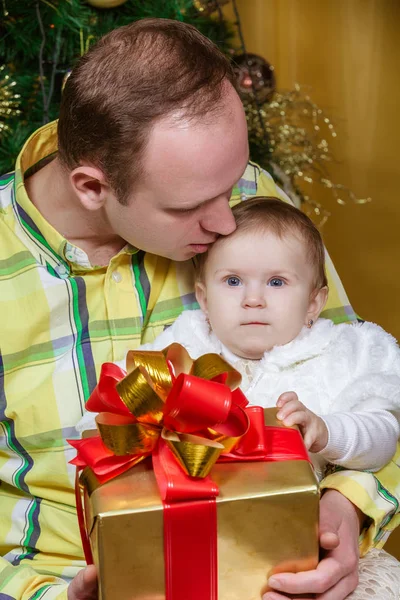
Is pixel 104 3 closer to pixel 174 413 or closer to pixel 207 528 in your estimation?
pixel 174 413

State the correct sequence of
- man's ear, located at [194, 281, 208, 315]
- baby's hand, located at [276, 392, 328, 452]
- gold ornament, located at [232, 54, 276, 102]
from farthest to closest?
gold ornament, located at [232, 54, 276, 102], man's ear, located at [194, 281, 208, 315], baby's hand, located at [276, 392, 328, 452]

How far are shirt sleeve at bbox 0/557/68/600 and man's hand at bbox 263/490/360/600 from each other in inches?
15.1

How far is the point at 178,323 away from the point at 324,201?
5.61 feet

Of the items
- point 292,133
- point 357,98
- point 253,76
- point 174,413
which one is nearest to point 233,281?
point 174,413

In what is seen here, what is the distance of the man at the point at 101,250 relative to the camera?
1300 millimetres

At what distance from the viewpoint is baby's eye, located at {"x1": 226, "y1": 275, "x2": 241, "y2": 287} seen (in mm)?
1403

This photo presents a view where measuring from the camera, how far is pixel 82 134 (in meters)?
1.38

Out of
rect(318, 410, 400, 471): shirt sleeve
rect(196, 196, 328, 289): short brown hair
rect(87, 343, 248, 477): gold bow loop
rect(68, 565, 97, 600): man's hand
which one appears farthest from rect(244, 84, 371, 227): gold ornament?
rect(68, 565, 97, 600): man's hand

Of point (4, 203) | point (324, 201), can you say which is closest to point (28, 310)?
point (4, 203)

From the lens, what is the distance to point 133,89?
51.4 inches

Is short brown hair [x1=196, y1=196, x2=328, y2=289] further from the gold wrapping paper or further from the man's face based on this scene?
the gold wrapping paper

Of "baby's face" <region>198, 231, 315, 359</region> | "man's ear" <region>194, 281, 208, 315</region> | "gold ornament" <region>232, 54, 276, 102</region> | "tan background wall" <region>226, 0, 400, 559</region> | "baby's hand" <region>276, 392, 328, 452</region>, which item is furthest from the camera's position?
"tan background wall" <region>226, 0, 400, 559</region>

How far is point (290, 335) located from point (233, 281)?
0.44ft

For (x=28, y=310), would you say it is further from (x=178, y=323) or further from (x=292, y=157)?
(x=292, y=157)
